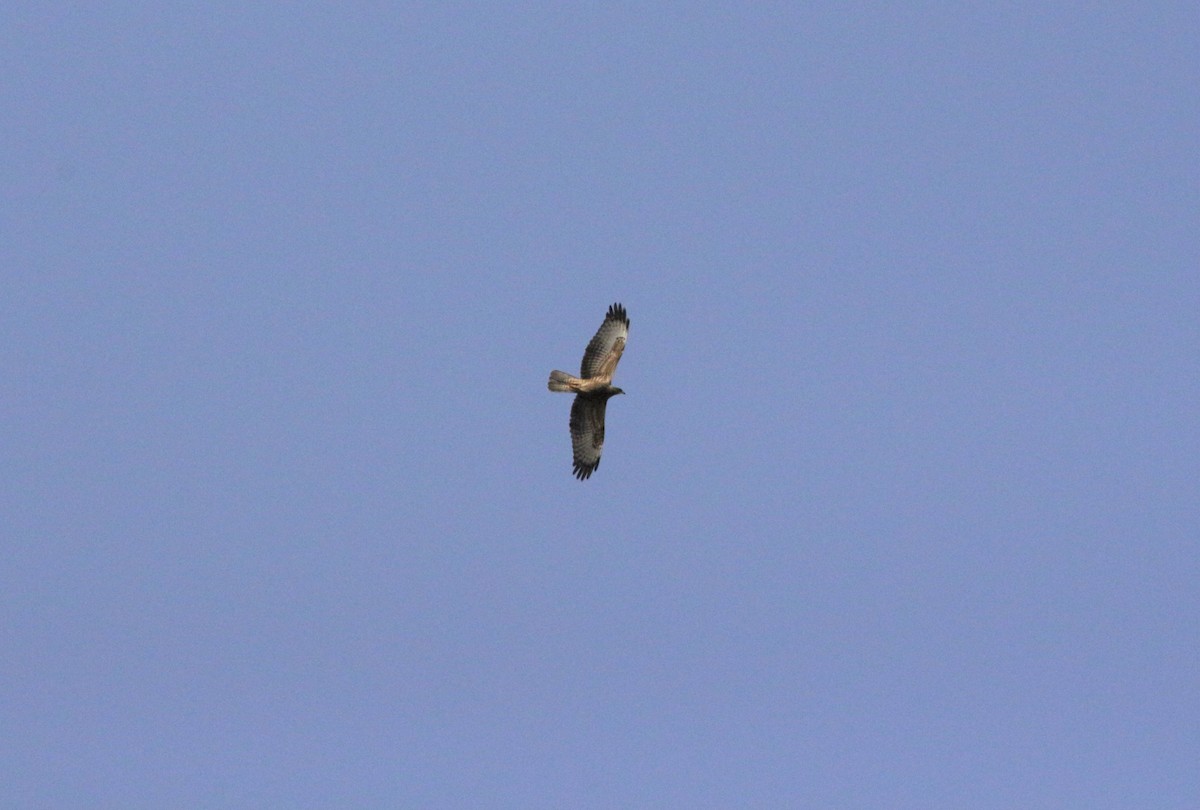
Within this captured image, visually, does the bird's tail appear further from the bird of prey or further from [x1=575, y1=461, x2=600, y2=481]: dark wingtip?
[x1=575, y1=461, x2=600, y2=481]: dark wingtip

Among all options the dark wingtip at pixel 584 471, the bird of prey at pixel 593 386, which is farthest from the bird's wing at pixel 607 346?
the dark wingtip at pixel 584 471

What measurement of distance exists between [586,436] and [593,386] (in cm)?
246

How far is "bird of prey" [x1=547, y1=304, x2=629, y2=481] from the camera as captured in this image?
91.8m

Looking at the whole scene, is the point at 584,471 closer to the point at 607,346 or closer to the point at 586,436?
the point at 586,436

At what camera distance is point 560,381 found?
91.6m

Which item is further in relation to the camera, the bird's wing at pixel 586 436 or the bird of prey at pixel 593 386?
the bird's wing at pixel 586 436

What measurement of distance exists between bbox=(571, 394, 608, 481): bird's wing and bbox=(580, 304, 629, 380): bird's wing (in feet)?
3.81

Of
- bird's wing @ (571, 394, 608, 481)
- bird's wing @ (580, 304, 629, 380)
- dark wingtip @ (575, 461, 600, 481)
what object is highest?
bird's wing @ (580, 304, 629, 380)

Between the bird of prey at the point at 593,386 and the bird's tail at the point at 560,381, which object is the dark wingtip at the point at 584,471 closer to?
the bird of prey at the point at 593,386

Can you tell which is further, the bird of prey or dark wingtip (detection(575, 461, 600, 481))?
dark wingtip (detection(575, 461, 600, 481))

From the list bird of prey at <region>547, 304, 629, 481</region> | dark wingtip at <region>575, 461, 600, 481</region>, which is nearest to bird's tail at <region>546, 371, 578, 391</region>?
bird of prey at <region>547, 304, 629, 481</region>

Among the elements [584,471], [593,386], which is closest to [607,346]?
[593,386]

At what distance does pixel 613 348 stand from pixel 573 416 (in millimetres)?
2450

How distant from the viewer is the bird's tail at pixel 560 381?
91625 millimetres
